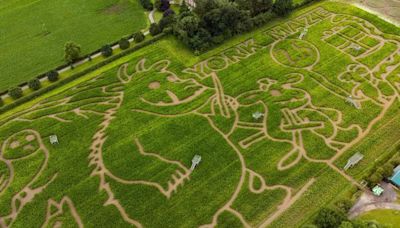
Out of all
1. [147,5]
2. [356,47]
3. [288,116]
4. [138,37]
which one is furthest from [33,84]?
[356,47]

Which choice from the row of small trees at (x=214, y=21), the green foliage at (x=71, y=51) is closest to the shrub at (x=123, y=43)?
the green foliage at (x=71, y=51)

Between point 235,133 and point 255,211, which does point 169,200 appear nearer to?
point 255,211

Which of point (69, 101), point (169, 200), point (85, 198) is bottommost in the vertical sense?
point (169, 200)

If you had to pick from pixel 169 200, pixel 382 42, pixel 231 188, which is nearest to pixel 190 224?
pixel 169 200

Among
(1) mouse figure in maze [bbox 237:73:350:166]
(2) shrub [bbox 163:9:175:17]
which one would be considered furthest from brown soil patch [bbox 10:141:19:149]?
(2) shrub [bbox 163:9:175:17]

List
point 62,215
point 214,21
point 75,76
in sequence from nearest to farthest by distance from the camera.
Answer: point 62,215, point 75,76, point 214,21

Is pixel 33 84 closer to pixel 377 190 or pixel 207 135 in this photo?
pixel 207 135
